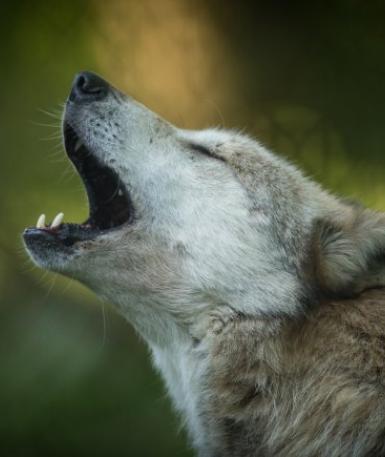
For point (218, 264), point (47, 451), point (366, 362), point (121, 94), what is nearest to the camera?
point (366, 362)

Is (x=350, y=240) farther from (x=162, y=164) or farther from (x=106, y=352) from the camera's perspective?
(x=106, y=352)

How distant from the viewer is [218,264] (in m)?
3.17

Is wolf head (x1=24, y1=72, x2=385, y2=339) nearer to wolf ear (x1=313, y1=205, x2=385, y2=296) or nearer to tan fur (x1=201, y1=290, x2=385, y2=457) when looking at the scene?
wolf ear (x1=313, y1=205, x2=385, y2=296)

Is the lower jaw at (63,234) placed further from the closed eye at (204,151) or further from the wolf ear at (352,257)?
the wolf ear at (352,257)

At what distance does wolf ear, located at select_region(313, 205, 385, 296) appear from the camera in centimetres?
315

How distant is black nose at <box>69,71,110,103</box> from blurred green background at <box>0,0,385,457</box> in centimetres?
239

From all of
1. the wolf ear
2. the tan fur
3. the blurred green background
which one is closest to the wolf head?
the wolf ear

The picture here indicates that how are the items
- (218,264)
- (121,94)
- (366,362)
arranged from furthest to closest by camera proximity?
(121,94) → (218,264) → (366,362)

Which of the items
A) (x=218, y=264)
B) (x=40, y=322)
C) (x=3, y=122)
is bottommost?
(x=218, y=264)

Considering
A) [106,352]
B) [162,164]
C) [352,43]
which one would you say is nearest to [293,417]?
[162,164]

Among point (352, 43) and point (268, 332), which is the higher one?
point (352, 43)

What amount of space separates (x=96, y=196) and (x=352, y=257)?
111 cm

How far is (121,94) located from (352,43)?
2.93 metres

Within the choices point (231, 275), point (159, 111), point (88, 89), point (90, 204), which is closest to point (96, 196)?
point (90, 204)
